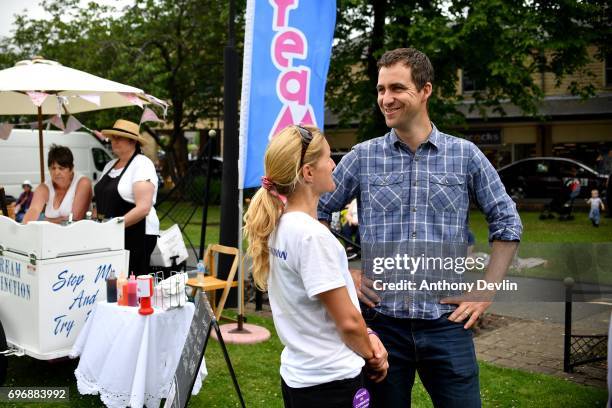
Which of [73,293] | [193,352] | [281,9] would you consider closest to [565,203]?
[281,9]

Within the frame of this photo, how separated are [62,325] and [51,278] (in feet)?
1.22

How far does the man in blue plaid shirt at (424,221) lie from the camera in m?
2.40

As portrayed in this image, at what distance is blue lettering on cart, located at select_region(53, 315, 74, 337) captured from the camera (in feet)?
14.8

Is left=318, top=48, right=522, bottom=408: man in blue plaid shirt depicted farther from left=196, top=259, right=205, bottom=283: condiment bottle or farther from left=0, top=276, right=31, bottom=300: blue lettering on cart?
left=196, top=259, right=205, bottom=283: condiment bottle

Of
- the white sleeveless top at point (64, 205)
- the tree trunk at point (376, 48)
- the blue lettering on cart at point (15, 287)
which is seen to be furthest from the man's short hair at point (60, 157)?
the tree trunk at point (376, 48)

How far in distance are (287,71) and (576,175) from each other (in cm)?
1658

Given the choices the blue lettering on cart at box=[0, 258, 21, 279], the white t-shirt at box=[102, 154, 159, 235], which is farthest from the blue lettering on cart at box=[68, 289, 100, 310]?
the white t-shirt at box=[102, 154, 159, 235]

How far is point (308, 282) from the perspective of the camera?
6.68 feet

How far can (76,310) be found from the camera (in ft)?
15.1

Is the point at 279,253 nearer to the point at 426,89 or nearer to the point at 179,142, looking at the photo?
the point at 426,89

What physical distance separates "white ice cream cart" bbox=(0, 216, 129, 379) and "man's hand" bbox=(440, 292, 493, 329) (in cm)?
303

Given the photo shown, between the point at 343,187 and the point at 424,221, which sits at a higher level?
the point at 343,187

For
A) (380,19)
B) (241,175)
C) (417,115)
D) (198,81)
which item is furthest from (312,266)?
(198,81)

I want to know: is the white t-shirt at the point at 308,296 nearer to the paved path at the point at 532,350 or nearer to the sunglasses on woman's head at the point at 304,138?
the sunglasses on woman's head at the point at 304,138
